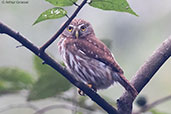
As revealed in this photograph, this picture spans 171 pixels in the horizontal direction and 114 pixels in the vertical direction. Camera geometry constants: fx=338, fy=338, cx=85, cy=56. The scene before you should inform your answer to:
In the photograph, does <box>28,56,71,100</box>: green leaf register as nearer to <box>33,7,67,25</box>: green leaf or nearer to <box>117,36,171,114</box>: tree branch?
<box>117,36,171,114</box>: tree branch

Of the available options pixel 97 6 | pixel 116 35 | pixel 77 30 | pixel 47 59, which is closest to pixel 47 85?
pixel 47 59

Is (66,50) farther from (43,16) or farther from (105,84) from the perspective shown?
(43,16)

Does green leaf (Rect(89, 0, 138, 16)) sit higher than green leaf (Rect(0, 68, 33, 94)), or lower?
higher

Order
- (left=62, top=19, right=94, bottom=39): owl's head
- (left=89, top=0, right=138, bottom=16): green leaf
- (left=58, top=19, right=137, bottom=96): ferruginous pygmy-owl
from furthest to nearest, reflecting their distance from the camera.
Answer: (left=62, top=19, right=94, bottom=39): owl's head → (left=58, top=19, right=137, bottom=96): ferruginous pygmy-owl → (left=89, top=0, right=138, bottom=16): green leaf

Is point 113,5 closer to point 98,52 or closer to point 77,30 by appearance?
point 98,52

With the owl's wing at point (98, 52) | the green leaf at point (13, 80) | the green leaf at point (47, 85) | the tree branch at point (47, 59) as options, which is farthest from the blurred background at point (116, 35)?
the tree branch at point (47, 59)

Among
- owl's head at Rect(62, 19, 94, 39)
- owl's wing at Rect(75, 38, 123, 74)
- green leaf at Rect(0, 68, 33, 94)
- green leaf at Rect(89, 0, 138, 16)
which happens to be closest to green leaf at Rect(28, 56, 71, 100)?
green leaf at Rect(0, 68, 33, 94)
